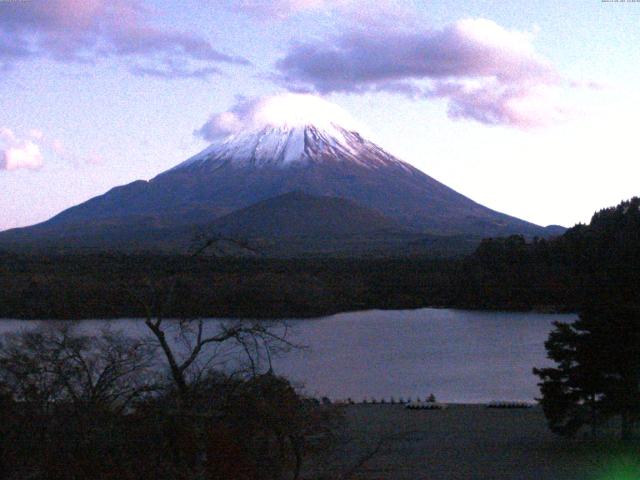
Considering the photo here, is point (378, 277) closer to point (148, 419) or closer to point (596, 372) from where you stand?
point (596, 372)

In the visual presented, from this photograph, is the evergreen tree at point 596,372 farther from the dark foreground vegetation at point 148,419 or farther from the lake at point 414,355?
the dark foreground vegetation at point 148,419

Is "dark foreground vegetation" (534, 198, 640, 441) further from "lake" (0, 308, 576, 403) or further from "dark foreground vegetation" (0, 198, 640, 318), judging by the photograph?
"dark foreground vegetation" (0, 198, 640, 318)

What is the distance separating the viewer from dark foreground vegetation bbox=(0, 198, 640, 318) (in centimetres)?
2650

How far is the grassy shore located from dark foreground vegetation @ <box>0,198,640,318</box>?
Result: 10484mm

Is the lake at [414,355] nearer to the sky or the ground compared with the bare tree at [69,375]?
nearer to the ground

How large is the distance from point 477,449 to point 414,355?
426 inches

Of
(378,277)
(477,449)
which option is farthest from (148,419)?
(378,277)

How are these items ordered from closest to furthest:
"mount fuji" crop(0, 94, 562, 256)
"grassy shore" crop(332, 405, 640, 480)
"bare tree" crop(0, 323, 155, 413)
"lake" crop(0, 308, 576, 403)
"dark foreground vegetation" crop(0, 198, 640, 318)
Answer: "bare tree" crop(0, 323, 155, 413)
"grassy shore" crop(332, 405, 640, 480)
"lake" crop(0, 308, 576, 403)
"dark foreground vegetation" crop(0, 198, 640, 318)
"mount fuji" crop(0, 94, 562, 256)

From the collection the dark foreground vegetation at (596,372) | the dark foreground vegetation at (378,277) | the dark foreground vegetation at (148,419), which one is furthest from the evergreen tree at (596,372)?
the dark foreground vegetation at (378,277)

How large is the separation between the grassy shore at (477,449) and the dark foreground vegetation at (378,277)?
1048 centimetres

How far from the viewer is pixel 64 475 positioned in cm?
422

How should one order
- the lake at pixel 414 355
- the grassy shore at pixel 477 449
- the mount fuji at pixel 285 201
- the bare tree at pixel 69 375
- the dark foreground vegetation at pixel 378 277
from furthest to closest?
the mount fuji at pixel 285 201
the dark foreground vegetation at pixel 378 277
the lake at pixel 414 355
the grassy shore at pixel 477 449
the bare tree at pixel 69 375

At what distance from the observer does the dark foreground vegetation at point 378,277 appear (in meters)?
26.5

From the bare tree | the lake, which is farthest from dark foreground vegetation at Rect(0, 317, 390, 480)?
the lake
